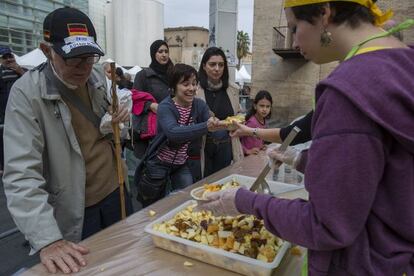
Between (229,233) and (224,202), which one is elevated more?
(224,202)

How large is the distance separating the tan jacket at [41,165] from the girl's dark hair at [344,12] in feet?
3.76

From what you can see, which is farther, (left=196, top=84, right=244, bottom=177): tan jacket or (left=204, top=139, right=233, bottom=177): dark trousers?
(left=204, top=139, right=233, bottom=177): dark trousers

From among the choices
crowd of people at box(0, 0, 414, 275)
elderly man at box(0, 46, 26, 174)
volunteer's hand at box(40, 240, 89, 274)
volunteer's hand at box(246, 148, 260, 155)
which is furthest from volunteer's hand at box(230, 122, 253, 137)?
elderly man at box(0, 46, 26, 174)

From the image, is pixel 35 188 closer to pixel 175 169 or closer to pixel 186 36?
pixel 175 169

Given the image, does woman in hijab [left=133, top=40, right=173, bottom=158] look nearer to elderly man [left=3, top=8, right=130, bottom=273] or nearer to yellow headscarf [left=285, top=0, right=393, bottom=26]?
elderly man [left=3, top=8, right=130, bottom=273]

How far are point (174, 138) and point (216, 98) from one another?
1.04 metres

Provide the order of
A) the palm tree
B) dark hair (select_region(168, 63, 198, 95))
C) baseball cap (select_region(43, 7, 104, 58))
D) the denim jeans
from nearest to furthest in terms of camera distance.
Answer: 1. baseball cap (select_region(43, 7, 104, 58))
2. the denim jeans
3. dark hair (select_region(168, 63, 198, 95))
4. the palm tree

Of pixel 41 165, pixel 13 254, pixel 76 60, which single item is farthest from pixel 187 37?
pixel 41 165

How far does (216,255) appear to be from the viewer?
1.23m

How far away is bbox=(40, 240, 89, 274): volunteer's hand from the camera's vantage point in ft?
3.95

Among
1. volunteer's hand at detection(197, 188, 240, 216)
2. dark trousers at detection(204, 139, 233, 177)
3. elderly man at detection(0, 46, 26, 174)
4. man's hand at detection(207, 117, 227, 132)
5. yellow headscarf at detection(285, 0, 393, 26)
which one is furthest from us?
elderly man at detection(0, 46, 26, 174)

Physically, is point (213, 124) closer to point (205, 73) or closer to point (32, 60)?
point (205, 73)

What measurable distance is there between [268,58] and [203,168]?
571 inches

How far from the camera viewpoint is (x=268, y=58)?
1645 centimetres
